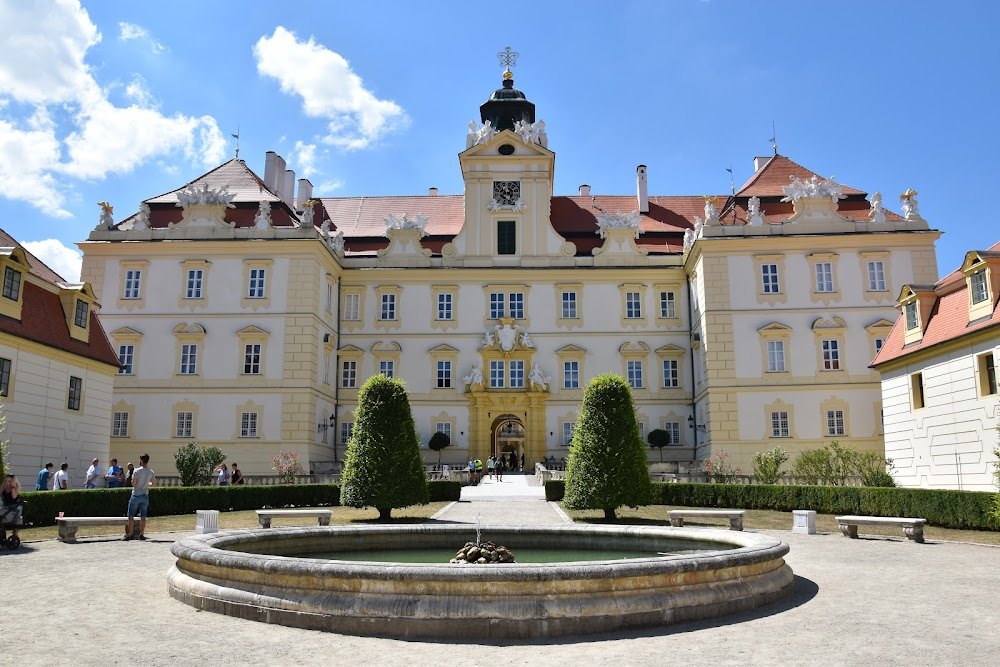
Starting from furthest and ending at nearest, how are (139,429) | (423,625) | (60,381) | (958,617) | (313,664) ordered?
(139,429) < (60,381) < (958,617) < (423,625) < (313,664)

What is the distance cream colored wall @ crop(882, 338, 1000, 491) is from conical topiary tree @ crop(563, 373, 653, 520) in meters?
8.24

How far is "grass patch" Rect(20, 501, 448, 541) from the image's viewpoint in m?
17.3

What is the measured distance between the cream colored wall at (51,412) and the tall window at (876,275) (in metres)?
31.3

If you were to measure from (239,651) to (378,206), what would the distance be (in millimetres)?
39871

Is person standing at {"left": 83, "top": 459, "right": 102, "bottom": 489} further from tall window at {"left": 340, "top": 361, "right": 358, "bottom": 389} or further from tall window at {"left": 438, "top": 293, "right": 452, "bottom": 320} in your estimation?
tall window at {"left": 438, "top": 293, "right": 452, "bottom": 320}

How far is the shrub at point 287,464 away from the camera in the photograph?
32.6 meters

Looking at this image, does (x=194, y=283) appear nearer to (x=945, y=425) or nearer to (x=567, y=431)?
(x=567, y=431)

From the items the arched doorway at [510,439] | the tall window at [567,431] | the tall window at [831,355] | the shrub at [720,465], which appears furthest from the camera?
the arched doorway at [510,439]

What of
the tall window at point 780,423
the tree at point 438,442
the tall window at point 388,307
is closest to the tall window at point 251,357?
the tall window at point 388,307

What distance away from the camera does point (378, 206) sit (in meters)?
45.0

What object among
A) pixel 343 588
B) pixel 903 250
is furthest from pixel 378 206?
pixel 343 588

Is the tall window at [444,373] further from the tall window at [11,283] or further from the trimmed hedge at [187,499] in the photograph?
the tall window at [11,283]

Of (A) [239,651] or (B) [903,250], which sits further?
(B) [903,250]

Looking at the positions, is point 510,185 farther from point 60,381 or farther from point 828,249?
point 60,381
